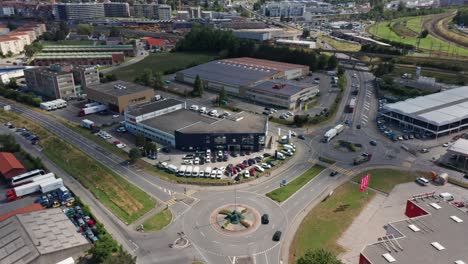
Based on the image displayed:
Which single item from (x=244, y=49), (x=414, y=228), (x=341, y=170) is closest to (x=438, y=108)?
(x=341, y=170)

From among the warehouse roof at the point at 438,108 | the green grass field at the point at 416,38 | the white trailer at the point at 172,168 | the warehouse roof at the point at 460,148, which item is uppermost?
the green grass field at the point at 416,38

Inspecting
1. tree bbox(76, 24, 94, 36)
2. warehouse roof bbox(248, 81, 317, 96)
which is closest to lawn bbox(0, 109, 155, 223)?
warehouse roof bbox(248, 81, 317, 96)

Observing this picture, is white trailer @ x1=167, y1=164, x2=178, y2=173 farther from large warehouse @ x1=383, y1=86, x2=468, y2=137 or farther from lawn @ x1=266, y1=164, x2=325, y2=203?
large warehouse @ x1=383, y1=86, x2=468, y2=137

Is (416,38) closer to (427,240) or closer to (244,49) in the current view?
(244,49)

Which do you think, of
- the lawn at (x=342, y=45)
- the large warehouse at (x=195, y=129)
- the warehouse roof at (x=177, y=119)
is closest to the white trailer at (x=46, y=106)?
the large warehouse at (x=195, y=129)

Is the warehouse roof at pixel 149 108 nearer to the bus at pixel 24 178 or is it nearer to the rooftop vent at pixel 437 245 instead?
the bus at pixel 24 178

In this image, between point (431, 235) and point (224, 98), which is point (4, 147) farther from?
point (431, 235)
